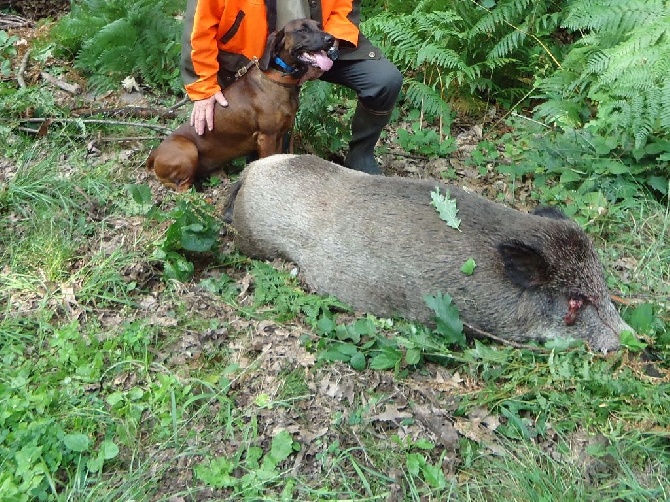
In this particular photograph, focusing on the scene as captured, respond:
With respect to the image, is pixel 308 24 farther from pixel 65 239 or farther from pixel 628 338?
pixel 628 338

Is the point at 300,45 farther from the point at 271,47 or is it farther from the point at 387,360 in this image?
the point at 387,360

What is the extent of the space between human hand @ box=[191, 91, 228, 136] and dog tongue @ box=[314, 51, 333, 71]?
95 centimetres

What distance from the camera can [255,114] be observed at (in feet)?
19.2

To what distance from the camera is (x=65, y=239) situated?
5.01 m

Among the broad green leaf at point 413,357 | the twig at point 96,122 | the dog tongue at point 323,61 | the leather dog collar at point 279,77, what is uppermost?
the dog tongue at point 323,61

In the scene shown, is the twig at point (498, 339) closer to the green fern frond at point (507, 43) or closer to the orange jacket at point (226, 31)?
the orange jacket at point (226, 31)

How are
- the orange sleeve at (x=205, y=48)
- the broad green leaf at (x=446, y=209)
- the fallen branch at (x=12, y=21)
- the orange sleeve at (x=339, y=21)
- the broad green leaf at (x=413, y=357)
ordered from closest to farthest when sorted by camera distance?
the broad green leaf at (x=413, y=357) < the broad green leaf at (x=446, y=209) < the orange sleeve at (x=205, y=48) < the orange sleeve at (x=339, y=21) < the fallen branch at (x=12, y=21)

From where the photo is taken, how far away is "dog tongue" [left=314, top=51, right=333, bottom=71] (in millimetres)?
5496

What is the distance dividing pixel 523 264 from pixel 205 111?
3219 mm

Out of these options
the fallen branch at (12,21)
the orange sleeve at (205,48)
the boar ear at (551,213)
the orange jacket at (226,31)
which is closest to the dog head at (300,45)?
the orange jacket at (226,31)

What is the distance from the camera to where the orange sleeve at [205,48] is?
5.33 metres

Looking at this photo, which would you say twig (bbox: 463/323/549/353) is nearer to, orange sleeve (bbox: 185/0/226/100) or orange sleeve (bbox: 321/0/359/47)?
orange sleeve (bbox: 321/0/359/47)

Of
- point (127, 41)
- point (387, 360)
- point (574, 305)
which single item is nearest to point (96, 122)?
point (127, 41)

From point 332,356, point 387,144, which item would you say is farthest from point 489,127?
point 332,356
